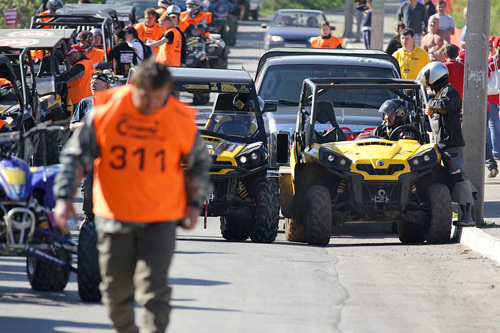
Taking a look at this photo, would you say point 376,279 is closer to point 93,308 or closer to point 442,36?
point 93,308

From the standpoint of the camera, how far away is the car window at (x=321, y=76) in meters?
14.2

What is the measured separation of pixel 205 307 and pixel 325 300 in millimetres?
1004

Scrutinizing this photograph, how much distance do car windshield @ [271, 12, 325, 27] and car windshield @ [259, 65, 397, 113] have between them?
1688 cm

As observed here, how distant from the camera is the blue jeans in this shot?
17.3 meters

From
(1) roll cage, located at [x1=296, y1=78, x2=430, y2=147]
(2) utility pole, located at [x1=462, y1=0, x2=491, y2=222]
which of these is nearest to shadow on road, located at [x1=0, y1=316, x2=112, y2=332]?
(1) roll cage, located at [x1=296, y1=78, x2=430, y2=147]

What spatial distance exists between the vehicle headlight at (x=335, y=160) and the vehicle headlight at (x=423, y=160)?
0.64m

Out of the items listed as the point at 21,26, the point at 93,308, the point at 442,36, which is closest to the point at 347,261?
the point at 93,308

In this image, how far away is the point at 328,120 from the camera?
1211cm

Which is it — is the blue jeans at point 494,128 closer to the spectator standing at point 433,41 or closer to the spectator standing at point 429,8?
the spectator standing at point 433,41

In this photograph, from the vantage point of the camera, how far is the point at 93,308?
776 cm

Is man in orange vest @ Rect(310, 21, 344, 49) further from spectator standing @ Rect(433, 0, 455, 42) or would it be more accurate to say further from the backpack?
the backpack

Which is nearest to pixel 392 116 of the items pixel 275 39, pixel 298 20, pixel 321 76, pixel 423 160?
pixel 423 160

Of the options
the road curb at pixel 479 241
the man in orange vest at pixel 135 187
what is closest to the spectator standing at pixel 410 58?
the road curb at pixel 479 241

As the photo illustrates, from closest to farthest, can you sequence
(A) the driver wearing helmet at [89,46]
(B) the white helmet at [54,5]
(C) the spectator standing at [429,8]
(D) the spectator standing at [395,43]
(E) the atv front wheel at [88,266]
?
(E) the atv front wheel at [88,266]
(A) the driver wearing helmet at [89,46]
(D) the spectator standing at [395,43]
(B) the white helmet at [54,5]
(C) the spectator standing at [429,8]
